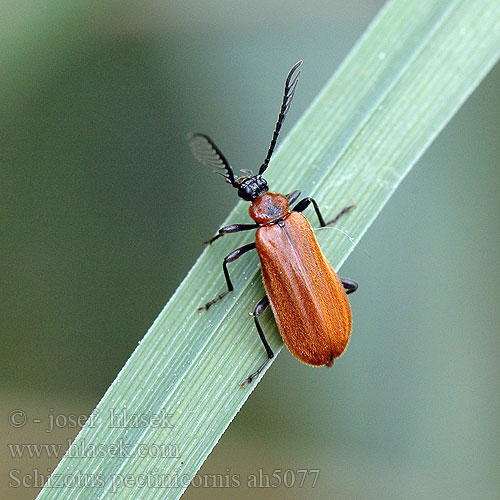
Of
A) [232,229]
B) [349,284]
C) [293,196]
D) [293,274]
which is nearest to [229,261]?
[232,229]

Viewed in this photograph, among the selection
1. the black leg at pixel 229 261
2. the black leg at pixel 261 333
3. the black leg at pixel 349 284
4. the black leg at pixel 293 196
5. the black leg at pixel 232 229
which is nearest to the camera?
the black leg at pixel 261 333

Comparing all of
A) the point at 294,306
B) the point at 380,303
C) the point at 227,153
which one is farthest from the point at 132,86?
the point at 380,303

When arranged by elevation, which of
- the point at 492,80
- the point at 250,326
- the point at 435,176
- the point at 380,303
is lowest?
the point at 250,326

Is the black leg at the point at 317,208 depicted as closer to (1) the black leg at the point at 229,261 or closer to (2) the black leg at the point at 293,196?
(2) the black leg at the point at 293,196

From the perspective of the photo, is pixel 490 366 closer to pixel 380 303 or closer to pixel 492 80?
pixel 380 303

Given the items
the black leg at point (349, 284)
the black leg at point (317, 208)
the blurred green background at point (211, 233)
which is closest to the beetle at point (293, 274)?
the black leg at point (317, 208)

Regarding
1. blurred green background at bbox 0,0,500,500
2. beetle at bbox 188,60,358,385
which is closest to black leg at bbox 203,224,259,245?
beetle at bbox 188,60,358,385

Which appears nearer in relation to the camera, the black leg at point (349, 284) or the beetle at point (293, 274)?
the beetle at point (293, 274)

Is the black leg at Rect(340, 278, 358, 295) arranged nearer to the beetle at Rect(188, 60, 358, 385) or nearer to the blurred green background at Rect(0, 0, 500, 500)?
the beetle at Rect(188, 60, 358, 385)
